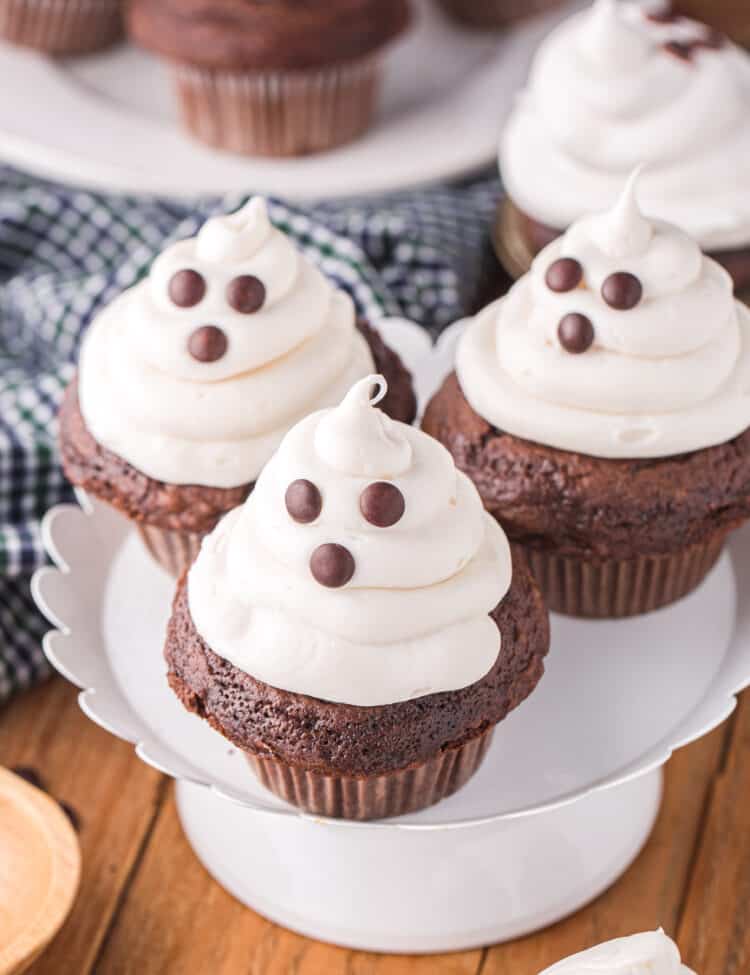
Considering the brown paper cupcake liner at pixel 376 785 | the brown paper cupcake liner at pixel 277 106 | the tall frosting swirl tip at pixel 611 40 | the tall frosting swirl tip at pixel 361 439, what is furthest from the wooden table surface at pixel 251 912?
the brown paper cupcake liner at pixel 277 106

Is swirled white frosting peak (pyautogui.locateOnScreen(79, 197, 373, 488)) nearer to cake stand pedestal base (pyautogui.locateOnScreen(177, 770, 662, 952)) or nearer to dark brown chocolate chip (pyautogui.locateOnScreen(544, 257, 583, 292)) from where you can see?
dark brown chocolate chip (pyautogui.locateOnScreen(544, 257, 583, 292))

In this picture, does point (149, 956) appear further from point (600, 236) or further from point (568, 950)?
point (600, 236)

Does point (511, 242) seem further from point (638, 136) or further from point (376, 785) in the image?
point (376, 785)

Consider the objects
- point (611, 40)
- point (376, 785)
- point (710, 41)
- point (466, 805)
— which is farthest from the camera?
point (710, 41)

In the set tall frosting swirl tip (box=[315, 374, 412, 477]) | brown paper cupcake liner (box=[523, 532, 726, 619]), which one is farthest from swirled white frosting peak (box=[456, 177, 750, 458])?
tall frosting swirl tip (box=[315, 374, 412, 477])

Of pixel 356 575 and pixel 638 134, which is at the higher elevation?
pixel 356 575

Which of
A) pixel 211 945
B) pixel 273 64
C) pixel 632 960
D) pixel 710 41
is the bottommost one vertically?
pixel 211 945

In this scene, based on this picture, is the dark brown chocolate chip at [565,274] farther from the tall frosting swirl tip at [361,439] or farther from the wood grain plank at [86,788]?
the wood grain plank at [86,788]

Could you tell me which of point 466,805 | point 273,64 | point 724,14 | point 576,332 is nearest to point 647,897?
point 466,805
